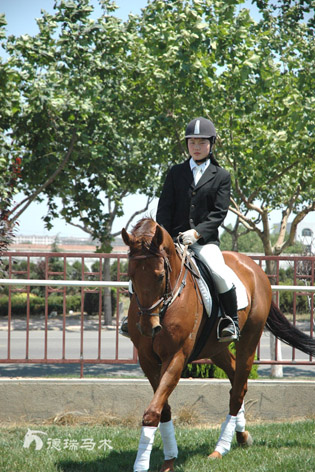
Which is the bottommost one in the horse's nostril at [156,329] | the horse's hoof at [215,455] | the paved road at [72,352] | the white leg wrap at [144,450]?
the paved road at [72,352]

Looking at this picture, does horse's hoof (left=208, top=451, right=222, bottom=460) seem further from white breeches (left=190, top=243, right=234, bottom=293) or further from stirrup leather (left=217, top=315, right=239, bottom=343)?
white breeches (left=190, top=243, right=234, bottom=293)

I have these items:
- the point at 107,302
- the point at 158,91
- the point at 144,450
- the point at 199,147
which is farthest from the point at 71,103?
the point at 107,302

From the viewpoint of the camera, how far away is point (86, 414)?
266 inches

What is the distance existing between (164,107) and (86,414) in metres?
8.70

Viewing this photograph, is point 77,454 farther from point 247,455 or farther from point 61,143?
point 61,143

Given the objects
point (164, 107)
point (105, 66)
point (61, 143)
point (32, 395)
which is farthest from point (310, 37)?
point (32, 395)

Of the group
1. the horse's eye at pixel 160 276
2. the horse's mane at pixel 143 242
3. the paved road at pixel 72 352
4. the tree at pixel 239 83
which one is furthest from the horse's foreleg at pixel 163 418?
the tree at pixel 239 83

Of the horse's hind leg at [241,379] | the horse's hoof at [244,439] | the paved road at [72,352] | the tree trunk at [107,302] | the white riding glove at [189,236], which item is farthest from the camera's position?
the tree trunk at [107,302]

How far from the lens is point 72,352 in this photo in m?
16.5

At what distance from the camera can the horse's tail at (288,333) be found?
6.18 meters

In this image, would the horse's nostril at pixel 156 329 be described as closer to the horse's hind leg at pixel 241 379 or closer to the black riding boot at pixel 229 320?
the black riding boot at pixel 229 320

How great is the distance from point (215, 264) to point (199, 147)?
3.57 ft

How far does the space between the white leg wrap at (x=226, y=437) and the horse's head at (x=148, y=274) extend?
1959mm

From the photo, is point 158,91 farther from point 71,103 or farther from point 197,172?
point 197,172
